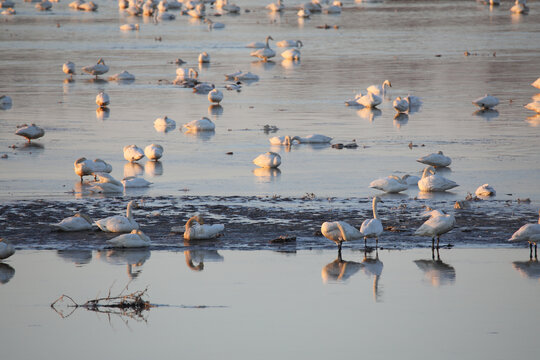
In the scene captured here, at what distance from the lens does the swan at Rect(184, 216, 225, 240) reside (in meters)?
14.5

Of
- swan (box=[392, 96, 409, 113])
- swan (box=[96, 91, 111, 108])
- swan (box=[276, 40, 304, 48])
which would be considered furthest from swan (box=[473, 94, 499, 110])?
swan (box=[276, 40, 304, 48])

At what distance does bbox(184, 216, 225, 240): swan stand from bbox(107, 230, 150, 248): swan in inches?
24.2

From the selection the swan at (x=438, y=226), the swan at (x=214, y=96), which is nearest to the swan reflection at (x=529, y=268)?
the swan at (x=438, y=226)

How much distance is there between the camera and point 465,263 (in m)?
13.4

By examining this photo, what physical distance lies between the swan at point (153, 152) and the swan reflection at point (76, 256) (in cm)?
715

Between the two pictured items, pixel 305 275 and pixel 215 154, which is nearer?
pixel 305 275

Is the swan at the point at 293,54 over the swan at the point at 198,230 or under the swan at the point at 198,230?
over

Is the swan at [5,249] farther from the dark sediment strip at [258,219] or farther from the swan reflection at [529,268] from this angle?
the swan reflection at [529,268]

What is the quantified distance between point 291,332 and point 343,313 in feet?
2.84

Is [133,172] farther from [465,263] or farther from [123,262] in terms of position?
[465,263]

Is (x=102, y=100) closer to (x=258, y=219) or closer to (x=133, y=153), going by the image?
(x=133, y=153)

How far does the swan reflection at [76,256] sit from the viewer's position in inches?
541

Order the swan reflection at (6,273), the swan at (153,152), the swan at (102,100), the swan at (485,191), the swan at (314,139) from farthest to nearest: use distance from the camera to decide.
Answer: the swan at (102,100)
the swan at (314,139)
the swan at (153,152)
the swan at (485,191)
the swan reflection at (6,273)

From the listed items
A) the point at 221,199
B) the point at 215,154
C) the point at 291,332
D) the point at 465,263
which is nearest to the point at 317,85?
the point at 215,154
